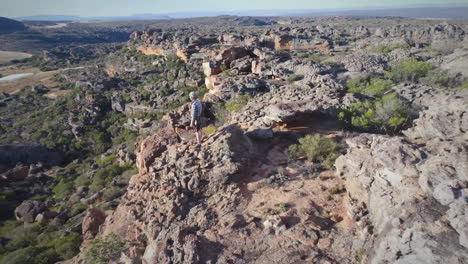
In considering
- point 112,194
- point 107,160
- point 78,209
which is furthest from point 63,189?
point 112,194

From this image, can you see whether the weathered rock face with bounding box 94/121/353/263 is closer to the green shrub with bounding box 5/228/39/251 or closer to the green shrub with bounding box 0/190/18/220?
the green shrub with bounding box 5/228/39/251

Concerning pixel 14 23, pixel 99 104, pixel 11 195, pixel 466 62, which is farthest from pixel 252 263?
pixel 14 23

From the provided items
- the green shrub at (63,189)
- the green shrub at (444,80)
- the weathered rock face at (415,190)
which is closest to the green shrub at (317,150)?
the weathered rock face at (415,190)

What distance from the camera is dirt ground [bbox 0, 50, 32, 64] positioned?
83281 mm

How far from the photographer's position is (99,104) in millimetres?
36156

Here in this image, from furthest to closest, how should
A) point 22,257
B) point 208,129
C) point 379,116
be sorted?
point 208,129 → point 379,116 → point 22,257

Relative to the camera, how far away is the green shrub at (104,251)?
617 centimetres

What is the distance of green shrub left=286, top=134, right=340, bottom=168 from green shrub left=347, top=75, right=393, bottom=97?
6.05m

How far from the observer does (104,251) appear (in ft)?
20.7

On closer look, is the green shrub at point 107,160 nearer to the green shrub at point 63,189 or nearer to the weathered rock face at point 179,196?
the green shrub at point 63,189

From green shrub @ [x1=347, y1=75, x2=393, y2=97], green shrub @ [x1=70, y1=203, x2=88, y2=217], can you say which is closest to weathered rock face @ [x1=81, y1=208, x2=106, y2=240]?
green shrub @ [x1=70, y1=203, x2=88, y2=217]

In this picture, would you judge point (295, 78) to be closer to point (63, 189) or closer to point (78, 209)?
point (78, 209)

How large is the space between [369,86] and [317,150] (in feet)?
25.9

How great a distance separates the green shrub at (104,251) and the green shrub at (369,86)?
11.5m
